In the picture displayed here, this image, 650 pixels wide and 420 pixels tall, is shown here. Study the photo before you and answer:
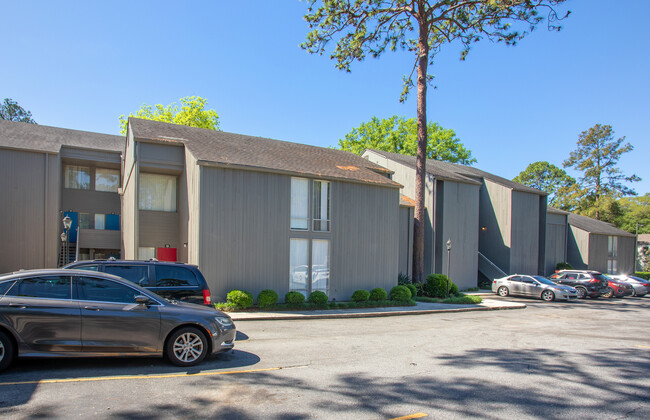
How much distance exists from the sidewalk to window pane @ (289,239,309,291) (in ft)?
6.61

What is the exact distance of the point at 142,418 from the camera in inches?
197

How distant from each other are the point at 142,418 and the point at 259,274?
11.9 m

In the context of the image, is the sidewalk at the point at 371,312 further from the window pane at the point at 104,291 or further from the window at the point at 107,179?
the window at the point at 107,179

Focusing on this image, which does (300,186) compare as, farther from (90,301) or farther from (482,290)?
(482,290)

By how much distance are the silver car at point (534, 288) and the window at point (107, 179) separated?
995 inches

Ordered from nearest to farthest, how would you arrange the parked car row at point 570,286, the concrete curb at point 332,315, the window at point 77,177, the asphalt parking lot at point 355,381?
1. the asphalt parking lot at point 355,381
2. the concrete curb at point 332,315
3. the parked car row at point 570,286
4. the window at point 77,177

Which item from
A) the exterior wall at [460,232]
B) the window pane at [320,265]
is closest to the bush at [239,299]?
the window pane at [320,265]

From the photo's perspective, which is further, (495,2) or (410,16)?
(410,16)

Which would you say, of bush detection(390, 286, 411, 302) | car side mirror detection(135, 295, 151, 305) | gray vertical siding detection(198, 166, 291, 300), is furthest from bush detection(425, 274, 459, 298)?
car side mirror detection(135, 295, 151, 305)

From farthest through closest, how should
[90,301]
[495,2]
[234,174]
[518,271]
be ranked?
1. [518,271]
2. [495,2]
3. [234,174]
4. [90,301]

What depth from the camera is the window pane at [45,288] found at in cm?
681

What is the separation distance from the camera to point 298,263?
59.5ft

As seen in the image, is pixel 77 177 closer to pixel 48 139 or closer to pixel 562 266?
pixel 48 139

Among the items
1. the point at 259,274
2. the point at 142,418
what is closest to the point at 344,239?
the point at 259,274
